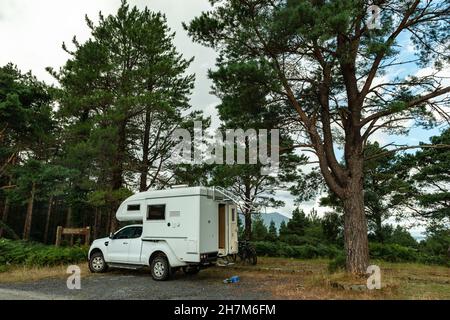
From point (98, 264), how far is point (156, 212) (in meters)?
3.28

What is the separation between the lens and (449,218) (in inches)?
758

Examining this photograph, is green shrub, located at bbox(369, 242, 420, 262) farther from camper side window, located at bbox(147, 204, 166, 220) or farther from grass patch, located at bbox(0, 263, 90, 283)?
grass patch, located at bbox(0, 263, 90, 283)

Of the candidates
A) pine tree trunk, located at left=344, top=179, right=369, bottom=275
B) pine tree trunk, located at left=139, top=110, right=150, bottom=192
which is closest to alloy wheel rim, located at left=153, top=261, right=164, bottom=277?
pine tree trunk, located at left=344, top=179, right=369, bottom=275

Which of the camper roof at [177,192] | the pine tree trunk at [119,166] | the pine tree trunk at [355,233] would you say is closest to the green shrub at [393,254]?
the pine tree trunk at [355,233]

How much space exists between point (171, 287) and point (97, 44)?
41.2ft

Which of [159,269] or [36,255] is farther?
[36,255]

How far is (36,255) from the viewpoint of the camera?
41.6 feet

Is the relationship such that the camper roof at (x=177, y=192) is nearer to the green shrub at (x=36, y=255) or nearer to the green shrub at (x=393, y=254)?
the green shrub at (x=36, y=255)

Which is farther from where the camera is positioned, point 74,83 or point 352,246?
point 74,83

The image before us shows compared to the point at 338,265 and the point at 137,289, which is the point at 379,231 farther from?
the point at 137,289

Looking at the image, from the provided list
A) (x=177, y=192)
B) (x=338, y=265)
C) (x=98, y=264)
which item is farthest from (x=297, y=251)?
(x=98, y=264)
